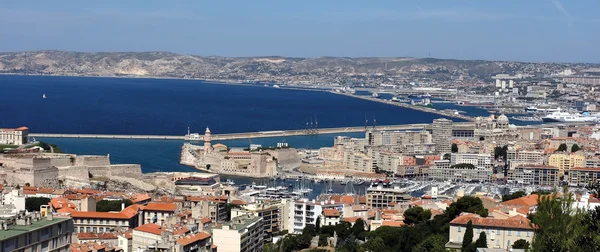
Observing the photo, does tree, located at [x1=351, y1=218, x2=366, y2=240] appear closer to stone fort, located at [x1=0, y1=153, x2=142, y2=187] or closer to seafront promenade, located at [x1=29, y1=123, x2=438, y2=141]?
stone fort, located at [x1=0, y1=153, x2=142, y2=187]

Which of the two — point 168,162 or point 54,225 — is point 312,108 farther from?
point 54,225

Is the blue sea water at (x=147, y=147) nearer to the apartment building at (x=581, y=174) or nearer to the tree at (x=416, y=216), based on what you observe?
the apartment building at (x=581, y=174)

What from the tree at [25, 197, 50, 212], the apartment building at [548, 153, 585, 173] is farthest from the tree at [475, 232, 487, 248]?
the apartment building at [548, 153, 585, 173]

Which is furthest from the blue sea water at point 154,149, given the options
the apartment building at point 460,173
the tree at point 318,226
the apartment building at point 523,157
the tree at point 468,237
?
the tree at point 468,237

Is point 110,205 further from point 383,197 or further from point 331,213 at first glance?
point 383,197

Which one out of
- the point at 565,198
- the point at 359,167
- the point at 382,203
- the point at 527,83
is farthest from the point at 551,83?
the point at 565,198
